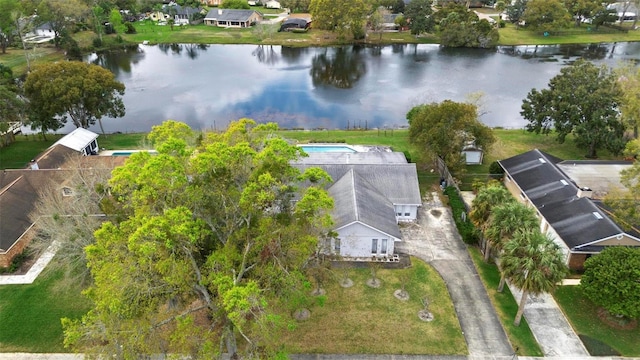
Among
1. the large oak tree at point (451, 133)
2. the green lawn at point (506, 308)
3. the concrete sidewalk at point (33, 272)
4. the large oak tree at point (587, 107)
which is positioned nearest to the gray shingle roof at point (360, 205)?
the green lawn at point (506, 308)

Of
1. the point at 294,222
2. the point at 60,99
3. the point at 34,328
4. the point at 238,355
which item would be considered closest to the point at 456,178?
the point at 294,222

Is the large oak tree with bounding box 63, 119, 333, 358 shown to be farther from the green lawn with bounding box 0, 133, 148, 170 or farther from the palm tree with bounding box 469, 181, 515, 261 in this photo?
the green lawn with bounding box 0, 133, 148, 170

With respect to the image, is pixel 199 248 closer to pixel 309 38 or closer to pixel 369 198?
pixel 369 198

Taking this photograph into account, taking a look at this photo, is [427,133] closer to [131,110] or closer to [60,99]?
[60,99]

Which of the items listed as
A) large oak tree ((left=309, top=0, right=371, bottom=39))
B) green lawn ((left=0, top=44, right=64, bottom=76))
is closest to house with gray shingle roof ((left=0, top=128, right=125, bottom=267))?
green lawn ((left=0, top=44, right=64, bottom=76))

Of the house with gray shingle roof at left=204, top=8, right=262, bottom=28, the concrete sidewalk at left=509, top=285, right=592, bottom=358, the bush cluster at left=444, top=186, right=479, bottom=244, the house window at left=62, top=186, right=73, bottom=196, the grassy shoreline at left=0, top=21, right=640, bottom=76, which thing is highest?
the house with gray shingle roof at left=204, top=8, right=262, bottom=28

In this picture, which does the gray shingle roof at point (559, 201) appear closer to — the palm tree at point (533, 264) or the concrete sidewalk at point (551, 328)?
the concrete sidewalk at point (551, 328)

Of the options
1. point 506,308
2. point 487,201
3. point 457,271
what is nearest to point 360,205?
point 457,271
